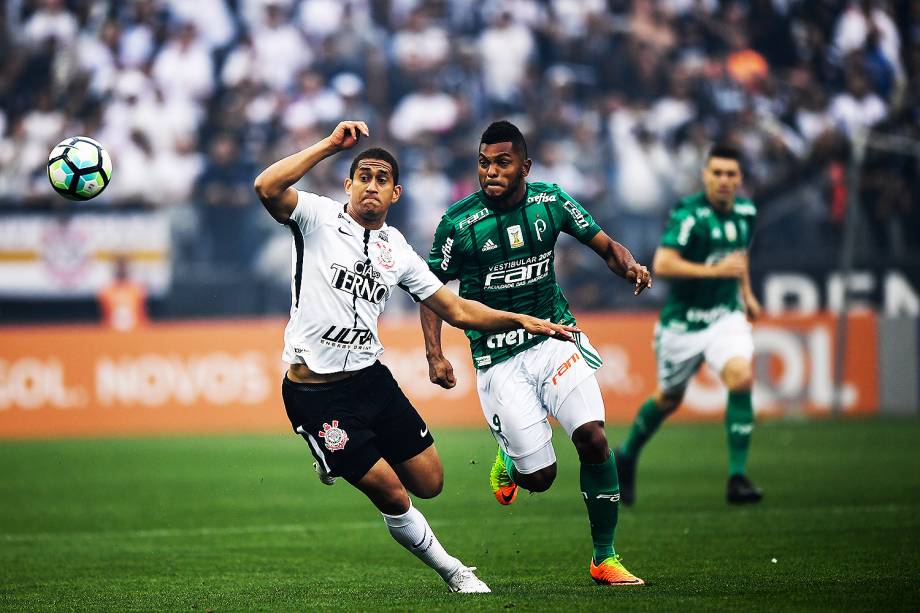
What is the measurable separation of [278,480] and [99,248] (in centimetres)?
618

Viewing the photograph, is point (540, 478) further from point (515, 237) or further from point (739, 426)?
point (739, 426)

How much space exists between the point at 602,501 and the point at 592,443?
32 centimetres

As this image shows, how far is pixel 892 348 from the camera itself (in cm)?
1888

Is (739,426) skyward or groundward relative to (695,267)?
groundward

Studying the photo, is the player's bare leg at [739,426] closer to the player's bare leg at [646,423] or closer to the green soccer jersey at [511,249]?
the player's bare leg at [646,423]

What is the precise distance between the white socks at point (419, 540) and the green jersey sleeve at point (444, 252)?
A: 1.48 meters

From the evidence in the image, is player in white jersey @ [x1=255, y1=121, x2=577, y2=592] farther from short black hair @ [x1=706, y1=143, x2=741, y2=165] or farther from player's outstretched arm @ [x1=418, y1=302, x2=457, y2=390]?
short black hair @ [x1=706, y1=143, x2=741, y2=165]

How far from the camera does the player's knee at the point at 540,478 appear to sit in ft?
26.1

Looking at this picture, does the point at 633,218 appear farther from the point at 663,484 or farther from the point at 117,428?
the point at 117,428

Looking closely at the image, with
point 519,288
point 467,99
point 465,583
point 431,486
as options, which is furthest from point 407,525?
point 467,99

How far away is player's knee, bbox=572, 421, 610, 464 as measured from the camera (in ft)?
24.8

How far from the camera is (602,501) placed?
754 centimetres

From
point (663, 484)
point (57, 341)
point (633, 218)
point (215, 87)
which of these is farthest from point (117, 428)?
point (663, 484)

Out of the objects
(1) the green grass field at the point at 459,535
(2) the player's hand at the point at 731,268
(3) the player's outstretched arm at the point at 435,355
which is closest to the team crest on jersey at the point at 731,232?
(2) the player's hand at the point at 731,268
